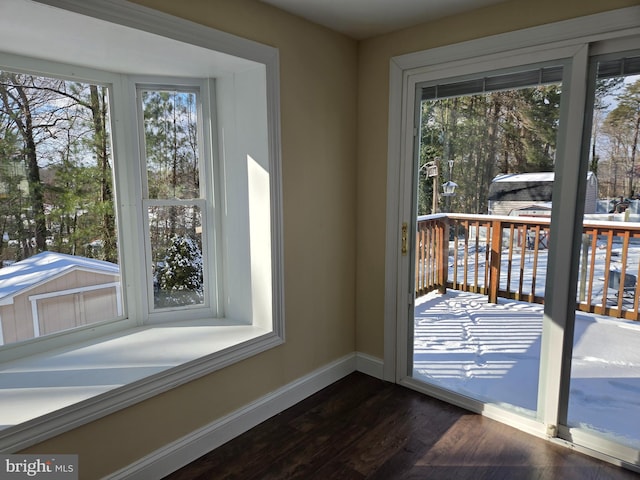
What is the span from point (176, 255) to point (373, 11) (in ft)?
6.09

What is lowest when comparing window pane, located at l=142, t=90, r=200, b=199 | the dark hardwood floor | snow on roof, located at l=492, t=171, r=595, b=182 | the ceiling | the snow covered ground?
the dark hardwood floor

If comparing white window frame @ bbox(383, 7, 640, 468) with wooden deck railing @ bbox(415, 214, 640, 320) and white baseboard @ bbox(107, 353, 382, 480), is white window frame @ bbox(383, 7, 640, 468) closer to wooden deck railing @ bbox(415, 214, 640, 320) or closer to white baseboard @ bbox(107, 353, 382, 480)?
wooden deck railing @ bbox(415, 214, 640, 320)

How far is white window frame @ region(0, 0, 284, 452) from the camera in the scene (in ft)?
6.15

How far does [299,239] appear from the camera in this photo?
2594 millimetres

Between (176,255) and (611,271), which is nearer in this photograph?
(611,271)

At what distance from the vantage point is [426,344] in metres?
2.80

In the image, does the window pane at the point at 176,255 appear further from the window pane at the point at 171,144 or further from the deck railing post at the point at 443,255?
the deck railing post at the point at 443,255

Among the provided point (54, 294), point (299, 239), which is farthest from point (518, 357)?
point (54, 294)

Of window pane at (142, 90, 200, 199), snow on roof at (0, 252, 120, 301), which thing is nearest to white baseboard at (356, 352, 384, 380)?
window pane at (142, 90, 200, 199)

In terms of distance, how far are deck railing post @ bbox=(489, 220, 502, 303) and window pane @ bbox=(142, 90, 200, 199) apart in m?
1.86

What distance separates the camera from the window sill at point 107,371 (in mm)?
1606

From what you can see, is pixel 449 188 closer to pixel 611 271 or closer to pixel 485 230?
pixel 485 230

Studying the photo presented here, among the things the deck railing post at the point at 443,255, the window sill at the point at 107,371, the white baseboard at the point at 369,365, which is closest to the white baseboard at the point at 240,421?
the white baseboard at the point at 369,365

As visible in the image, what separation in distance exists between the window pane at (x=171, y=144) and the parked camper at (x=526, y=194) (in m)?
1.84
